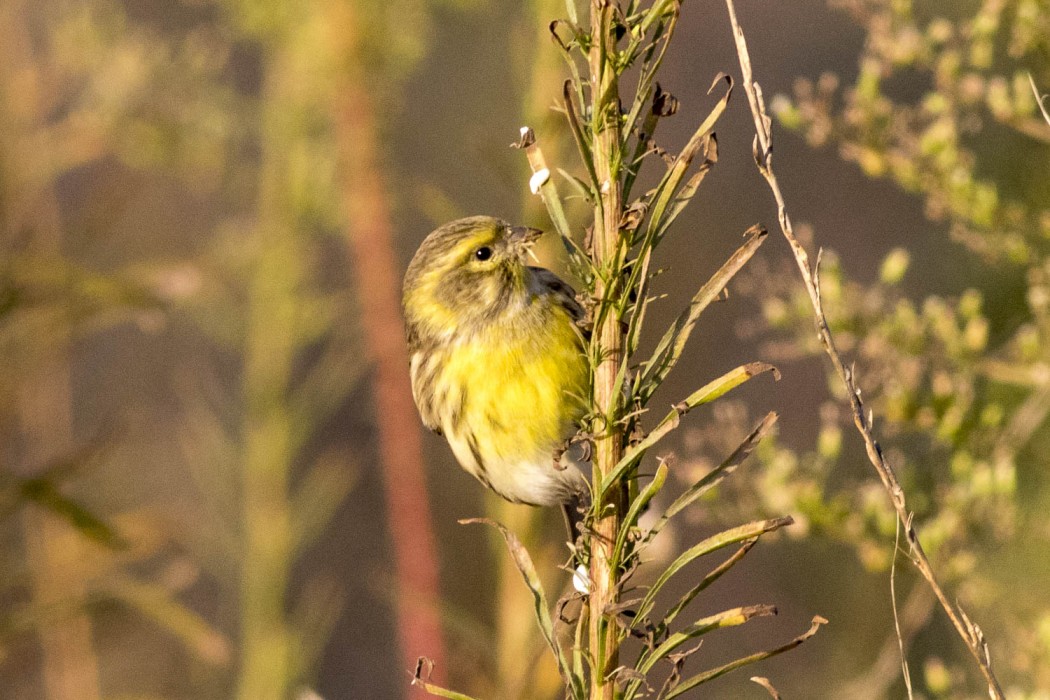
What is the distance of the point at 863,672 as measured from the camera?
4105 millimetres

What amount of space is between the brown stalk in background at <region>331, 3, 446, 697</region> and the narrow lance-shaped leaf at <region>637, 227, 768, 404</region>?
1712 mm

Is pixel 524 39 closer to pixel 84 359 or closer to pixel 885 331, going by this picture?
pixel 885 331

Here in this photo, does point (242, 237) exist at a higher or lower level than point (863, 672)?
higher

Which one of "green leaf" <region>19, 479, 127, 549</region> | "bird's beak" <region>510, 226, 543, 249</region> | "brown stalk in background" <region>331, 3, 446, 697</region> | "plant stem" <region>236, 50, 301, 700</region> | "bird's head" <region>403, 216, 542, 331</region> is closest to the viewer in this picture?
"green leaf" <region>19, 479, 127, 549</region>

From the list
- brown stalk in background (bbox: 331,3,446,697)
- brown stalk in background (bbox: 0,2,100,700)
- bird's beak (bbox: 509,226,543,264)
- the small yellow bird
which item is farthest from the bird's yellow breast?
brown stalk in background (bbox: 0,2,100,700)

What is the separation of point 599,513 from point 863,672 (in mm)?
3302

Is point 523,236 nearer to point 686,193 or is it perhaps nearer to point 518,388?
point 518,388

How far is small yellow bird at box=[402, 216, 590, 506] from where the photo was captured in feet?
7.85

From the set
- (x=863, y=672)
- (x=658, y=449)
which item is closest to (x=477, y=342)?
(x=863, y=672)

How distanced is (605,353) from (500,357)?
52.5 inches

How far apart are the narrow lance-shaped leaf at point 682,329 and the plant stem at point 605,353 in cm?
3

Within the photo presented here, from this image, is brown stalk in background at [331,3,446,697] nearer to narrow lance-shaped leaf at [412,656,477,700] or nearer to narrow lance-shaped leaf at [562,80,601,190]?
narrow lance-shaped leaf at [412,656,477,700]

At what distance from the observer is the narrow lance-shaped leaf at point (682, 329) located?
43.1 inches

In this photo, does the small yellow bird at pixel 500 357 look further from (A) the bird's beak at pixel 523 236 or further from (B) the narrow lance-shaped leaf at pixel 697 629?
(B) the narrow lance-shaped leaf at pixel 697 629
